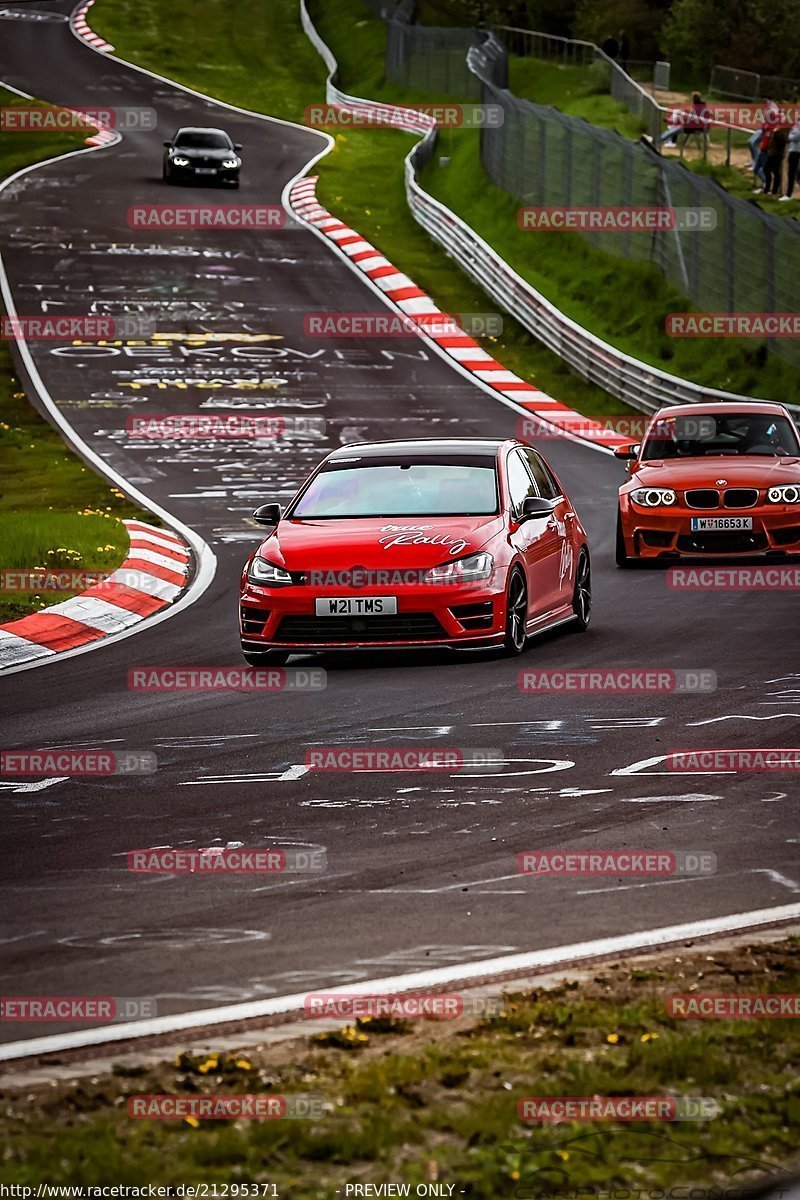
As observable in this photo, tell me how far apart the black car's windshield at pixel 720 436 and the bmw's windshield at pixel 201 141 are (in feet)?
→ 98.4

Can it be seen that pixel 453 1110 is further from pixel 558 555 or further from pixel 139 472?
pixel 139 472

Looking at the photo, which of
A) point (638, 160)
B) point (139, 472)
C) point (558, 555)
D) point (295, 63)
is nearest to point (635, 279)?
point (638, 160)

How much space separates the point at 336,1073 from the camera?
530 centimetres

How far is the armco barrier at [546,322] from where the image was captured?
28531 millimetres

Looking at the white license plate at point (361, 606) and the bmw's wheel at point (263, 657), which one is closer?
the white license plate at point (361, 606)

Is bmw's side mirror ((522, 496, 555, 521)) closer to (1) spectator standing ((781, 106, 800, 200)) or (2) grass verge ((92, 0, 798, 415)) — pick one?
(2) grass verge ((92, 0, 798, 415))

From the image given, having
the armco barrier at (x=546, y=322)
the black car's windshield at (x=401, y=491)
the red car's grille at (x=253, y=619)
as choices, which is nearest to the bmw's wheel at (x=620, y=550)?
the black car's windshield at (x=401, y=491)

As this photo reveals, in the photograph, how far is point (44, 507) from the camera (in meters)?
21.2

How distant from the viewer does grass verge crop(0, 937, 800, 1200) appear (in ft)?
14.9

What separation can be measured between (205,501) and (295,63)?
179ft

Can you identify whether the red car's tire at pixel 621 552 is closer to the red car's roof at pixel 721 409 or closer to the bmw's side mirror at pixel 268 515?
the red car's roof at pixel 721 409

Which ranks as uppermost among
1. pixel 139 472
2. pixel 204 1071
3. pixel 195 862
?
pixel 204 1071

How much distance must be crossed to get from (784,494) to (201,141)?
106 feet

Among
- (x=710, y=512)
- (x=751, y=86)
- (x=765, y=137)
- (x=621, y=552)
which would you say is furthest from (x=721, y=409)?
(x=751, y=86)
